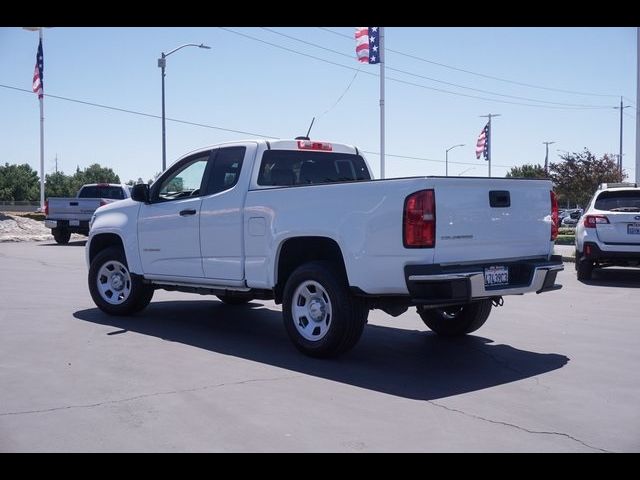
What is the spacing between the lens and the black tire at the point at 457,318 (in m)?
7.39

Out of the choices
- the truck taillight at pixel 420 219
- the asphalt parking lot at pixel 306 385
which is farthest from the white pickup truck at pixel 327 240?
the asphalt parking lot at pixel 306 385

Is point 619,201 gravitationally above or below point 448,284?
above

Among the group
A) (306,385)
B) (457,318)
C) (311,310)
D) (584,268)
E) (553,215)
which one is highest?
(553,215)

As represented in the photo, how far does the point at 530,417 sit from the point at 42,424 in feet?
10.7

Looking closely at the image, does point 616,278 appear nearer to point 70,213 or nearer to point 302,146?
point 302,146

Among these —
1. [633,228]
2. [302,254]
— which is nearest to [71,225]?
[633,228]

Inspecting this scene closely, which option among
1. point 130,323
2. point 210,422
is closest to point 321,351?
point 210,422

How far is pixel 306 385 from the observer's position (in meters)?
5.57

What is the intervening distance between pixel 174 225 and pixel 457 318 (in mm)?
3338

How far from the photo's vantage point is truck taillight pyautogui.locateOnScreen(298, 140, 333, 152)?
786 centimetres

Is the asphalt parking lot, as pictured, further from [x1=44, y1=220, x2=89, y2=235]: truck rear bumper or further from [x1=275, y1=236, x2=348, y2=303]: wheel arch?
[x1=44, y1=220, x2=89, y2=235]: truck rear bumper

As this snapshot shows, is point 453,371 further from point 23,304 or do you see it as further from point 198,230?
point 23,304

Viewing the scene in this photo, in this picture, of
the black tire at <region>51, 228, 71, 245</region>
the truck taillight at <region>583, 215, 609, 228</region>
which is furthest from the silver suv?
the black tire at <region>51, 228, 71, 245</region>

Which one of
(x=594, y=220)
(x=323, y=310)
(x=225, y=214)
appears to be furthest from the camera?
(x=594, y=220)
